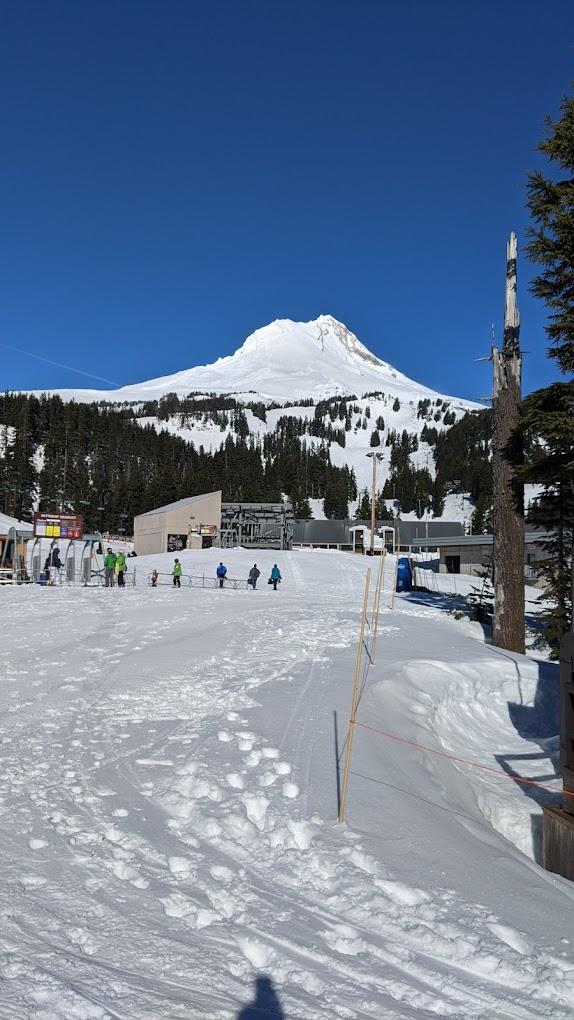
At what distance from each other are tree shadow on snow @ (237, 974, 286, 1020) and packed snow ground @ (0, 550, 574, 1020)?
14 millimetres

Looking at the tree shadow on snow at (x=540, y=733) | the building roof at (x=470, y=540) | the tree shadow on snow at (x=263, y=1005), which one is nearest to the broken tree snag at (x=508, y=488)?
the tree shadow on snow at (x=540, y=733)

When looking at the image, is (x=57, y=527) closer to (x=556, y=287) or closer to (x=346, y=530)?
(x=556, y=287)

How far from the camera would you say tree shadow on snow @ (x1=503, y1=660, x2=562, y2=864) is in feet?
24.1

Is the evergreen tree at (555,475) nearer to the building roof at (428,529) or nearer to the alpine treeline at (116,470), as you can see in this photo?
the building roof at (428,529)

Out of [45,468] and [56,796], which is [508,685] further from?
[45,468]

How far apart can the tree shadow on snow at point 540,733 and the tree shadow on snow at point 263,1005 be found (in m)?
4.33

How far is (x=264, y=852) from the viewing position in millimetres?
4586

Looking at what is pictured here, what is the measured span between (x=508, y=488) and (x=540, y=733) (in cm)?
639

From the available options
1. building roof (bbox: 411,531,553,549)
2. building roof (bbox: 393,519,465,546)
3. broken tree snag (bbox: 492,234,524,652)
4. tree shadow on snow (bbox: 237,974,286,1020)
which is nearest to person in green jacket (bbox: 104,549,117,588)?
broken tree snag (bbox: 492,234,524,652)

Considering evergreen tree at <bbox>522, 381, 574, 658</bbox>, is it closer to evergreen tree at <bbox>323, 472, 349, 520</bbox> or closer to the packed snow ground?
the packed snow ground

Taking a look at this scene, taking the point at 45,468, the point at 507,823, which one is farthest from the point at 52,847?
the point at 45,468

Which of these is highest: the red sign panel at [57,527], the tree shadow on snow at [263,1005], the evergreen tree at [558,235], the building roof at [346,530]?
the evergreen tree at [558,235]

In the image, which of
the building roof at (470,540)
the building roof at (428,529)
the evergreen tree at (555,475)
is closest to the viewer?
the evergreen tree at (555,475)

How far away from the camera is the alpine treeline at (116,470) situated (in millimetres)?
91562
